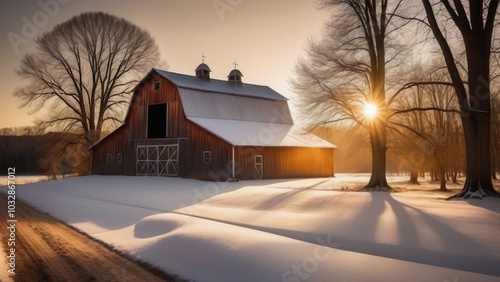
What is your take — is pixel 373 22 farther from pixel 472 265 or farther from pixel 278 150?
pixel 472 265

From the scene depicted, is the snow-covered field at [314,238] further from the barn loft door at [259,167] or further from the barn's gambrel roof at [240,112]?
the barn's gambrel roof at [240,112]

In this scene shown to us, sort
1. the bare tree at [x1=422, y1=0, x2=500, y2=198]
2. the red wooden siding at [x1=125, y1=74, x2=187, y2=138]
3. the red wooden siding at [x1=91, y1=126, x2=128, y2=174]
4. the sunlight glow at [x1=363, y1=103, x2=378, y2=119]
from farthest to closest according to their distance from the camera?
the red wooden siding at [x1=91, y1=126, x2=128, y2=174], the red wooden siding at [x1=125, y1=74, x2=187, y2=138], the sunlight glow at [x1=363, y1=103, x2=378, y2=119], the bare tree at [x1=422, y1=0, x2=500, y2=198]

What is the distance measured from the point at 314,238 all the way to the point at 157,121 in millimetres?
21405

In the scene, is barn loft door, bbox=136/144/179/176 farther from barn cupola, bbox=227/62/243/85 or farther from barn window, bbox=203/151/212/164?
barn cupola, bbox=227/62/243/85

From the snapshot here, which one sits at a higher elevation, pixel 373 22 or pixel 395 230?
pixel 373 22

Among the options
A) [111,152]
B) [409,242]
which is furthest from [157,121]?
[409,242]

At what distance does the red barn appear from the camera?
914 inches

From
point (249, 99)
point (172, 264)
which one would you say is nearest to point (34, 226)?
point (172, 264)

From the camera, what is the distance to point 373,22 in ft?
58.4

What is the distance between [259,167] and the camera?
955 inches

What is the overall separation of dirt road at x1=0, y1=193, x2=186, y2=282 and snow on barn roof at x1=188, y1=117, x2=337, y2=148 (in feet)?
46.8

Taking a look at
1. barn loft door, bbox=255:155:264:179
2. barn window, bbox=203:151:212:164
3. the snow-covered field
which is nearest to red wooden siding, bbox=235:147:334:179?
barn loft door, bbox=255:155:264:179

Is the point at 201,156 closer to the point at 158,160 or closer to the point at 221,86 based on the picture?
the point at 158,160

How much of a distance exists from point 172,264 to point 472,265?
5.14 meters
